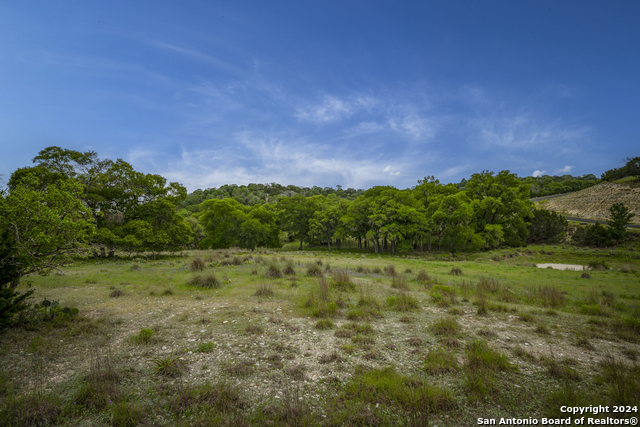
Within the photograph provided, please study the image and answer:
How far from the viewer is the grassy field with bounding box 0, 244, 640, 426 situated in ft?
13.3

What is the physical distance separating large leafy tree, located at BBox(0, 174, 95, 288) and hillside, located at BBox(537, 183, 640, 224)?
67.6 meters

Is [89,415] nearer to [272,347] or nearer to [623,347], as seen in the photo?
[272,347]

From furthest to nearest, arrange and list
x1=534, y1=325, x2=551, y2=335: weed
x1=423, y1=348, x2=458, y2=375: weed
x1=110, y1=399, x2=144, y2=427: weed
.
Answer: x1=534, y1=325, x2=551, y2=335: weed
x1=423, y1=348, x2=458, y2=375: weed
x1=110, y1=399, x2=144, y2=427: weed

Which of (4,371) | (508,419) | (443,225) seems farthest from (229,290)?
(443,225)

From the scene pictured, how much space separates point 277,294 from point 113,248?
852 inches

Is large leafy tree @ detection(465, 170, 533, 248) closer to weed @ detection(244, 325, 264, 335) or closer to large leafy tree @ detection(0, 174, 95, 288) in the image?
weed @ detection(244, 325, 264, 335)

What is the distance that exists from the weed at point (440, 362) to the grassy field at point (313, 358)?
30 millimetres

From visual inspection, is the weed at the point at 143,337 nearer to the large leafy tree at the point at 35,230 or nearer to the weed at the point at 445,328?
the large leafy tree at the point at 35,230

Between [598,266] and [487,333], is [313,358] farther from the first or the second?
[598,266]

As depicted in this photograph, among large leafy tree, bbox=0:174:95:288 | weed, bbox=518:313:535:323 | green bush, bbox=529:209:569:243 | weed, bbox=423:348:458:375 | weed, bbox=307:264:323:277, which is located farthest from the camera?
green bush, bbox=529:209:569:243

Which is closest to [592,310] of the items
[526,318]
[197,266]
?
[526,318]

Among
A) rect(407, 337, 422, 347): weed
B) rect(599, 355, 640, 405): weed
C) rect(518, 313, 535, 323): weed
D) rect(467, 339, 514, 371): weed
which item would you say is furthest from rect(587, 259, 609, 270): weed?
rect(407, 337, 422, 347): weed

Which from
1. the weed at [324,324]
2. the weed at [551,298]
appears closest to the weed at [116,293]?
the weed at [324,324]

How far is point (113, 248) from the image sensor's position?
23828 millimetres
